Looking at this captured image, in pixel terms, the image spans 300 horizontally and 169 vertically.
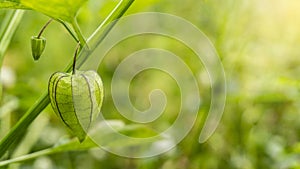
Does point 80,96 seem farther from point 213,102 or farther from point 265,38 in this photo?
point 265,38

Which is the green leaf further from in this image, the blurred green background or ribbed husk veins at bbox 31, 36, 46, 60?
the blurred green background

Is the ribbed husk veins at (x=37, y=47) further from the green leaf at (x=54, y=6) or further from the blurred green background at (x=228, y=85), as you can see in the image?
the blurred green background at (x=228, y=85)

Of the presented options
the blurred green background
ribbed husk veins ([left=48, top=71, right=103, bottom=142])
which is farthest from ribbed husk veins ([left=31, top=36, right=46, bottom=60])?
the blurred green background

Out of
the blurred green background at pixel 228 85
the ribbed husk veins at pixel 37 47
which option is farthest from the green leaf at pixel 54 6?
the blurred green background at pixel 228 85

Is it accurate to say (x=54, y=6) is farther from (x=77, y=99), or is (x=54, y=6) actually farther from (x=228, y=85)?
(x=228, y=85)

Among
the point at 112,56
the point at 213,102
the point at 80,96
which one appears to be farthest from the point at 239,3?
the point at 80,96

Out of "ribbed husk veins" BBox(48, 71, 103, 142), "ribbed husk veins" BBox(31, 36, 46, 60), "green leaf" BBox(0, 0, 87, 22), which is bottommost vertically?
"ribbed husk veins" BBox(48, 71, 103, 142)
